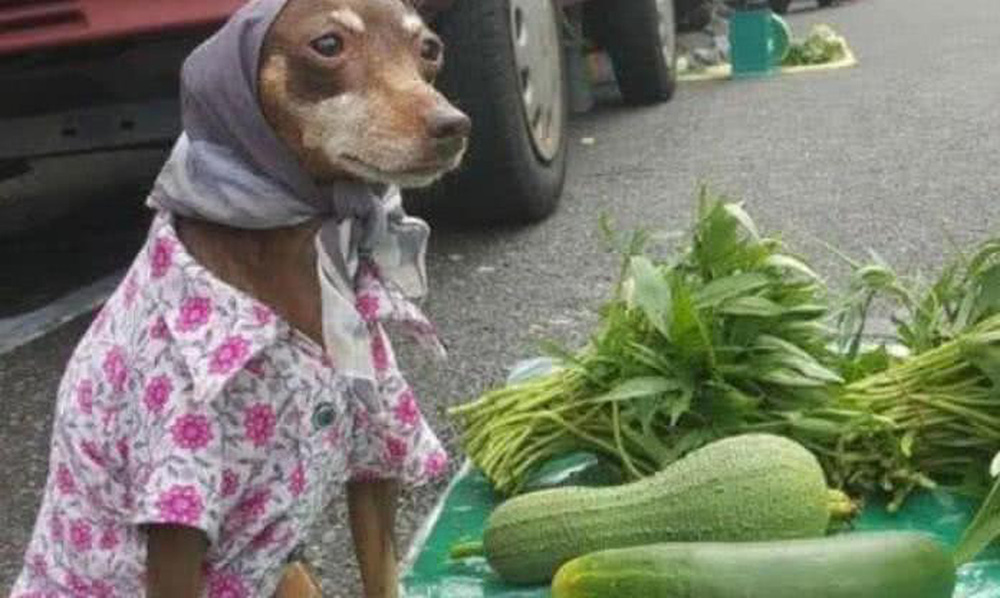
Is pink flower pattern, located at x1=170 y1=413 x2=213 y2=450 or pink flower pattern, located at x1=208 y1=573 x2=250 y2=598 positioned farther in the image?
pink flower pattern, located at x1=208 y1=573 x2=250 y2=598

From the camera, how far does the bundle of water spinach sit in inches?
102

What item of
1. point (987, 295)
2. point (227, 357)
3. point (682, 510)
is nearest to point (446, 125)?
point (227, 357)

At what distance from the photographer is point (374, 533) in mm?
2162

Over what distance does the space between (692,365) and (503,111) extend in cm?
190

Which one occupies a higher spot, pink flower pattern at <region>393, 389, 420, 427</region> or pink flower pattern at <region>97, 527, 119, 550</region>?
pink flower pattern at <region>393, 389, 420, 427</region>

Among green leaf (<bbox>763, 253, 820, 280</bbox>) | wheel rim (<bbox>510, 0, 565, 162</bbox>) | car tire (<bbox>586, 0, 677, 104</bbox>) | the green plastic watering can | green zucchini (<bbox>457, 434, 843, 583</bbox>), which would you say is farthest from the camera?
the green plastic watering can

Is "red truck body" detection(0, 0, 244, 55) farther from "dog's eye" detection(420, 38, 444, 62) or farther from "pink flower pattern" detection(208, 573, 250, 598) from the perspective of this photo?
"pink flower pattern" detection(208, 573, 250, 598)

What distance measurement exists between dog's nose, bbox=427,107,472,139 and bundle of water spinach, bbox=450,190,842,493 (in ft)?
2.75

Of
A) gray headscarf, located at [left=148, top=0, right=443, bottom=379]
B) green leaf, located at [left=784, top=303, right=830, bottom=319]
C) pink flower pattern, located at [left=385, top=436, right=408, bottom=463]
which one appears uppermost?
gray headscarf, located at [left=148, top=0, right=443, bottom=379]

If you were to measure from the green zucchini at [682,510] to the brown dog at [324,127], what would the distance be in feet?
1.93

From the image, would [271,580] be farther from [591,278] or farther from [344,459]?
[591,278]

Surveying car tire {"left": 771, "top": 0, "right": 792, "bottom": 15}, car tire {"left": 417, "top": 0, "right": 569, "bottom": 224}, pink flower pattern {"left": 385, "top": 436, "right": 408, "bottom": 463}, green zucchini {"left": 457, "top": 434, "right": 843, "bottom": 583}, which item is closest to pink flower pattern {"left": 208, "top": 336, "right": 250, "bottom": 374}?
pink flower pattern {"left": 385, "top": 436, "right": 408, "bottom": 463}

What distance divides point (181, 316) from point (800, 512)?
0.88 metres

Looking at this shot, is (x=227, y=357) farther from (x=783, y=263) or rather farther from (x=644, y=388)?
(x=783, y=263)
